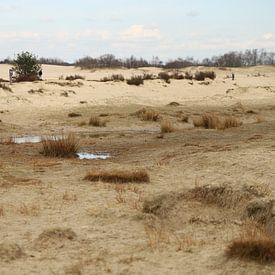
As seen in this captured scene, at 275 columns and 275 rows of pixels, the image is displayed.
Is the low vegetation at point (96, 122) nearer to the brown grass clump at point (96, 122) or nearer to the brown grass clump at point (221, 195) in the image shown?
the brown grass clump at point (96, 122)

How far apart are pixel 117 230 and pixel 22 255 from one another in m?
1.39

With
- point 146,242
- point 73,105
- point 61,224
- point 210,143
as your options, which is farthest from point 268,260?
point 73,105

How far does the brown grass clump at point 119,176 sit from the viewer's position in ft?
33.1

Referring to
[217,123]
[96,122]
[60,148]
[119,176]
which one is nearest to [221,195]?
[119,176]

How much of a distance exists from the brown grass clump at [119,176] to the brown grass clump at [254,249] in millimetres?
4081

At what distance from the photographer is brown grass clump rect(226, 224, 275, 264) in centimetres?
586

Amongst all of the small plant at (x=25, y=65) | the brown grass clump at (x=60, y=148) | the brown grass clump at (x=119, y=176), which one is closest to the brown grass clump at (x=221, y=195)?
the brown grass clump at (x=119, y=176)

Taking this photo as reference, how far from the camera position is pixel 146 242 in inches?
262

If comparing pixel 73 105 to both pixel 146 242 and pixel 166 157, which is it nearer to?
pixel 166 157

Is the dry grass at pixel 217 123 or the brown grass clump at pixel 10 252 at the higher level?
the brown grass clump at pixel 10 252

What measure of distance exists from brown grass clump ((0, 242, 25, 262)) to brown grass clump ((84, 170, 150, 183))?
149 inches

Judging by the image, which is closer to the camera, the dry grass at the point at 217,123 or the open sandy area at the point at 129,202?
the open sandy area at the point at 129,202

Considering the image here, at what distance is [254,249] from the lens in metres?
5.90

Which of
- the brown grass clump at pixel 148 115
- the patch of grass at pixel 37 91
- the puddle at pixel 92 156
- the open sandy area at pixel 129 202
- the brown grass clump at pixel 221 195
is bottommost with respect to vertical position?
the puddle at pixel 92 156
